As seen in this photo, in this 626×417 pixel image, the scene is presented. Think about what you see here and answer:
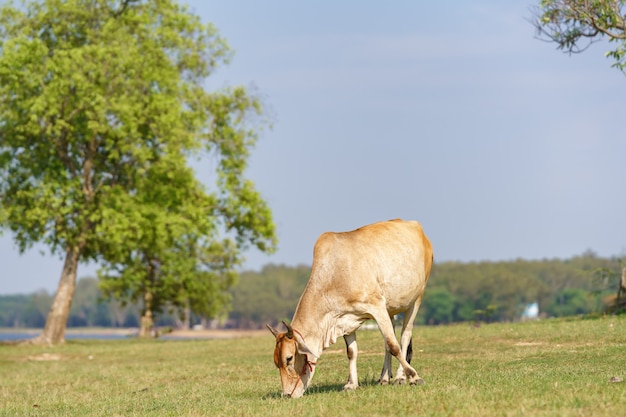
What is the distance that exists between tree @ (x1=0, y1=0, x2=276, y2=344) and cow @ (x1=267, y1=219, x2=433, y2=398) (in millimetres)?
29379

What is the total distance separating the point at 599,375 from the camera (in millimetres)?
16516

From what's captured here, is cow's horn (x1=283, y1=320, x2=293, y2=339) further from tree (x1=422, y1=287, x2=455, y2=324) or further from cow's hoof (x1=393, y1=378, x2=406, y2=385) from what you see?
tree (x1=422, y1=287, x2=455, y2=324)

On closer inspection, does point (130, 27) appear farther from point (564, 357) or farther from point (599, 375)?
point (599, 375)

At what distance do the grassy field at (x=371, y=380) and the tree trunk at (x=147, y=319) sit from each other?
20508 millimetres

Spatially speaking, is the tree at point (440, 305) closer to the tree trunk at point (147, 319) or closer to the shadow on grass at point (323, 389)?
the tree trunk at point (147, 319)

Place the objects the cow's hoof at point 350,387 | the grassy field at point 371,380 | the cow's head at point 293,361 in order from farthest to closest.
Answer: the cow's hoof at point 350,387
the cow's head at point 293,361
the grassy field at point 371,380

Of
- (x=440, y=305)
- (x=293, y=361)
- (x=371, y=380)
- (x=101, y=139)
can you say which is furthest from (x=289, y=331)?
(x=440, y=305)

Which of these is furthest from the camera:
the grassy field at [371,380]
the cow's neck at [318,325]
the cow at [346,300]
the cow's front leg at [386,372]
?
the cow's front leg at [386,372]

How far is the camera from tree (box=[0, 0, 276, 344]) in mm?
45938

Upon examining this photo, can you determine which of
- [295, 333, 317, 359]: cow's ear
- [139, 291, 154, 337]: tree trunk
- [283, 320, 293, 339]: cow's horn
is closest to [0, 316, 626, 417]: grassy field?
[295, 333, 317, 359]: cow's ear

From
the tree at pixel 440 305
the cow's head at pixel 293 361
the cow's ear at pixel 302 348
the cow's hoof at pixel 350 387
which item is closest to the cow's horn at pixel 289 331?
the cow's head at pixel 293 361

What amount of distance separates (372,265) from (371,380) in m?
3.31

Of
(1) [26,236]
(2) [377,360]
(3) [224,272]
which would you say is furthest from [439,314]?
(2) [377,360]

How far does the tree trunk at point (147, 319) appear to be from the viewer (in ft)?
193
